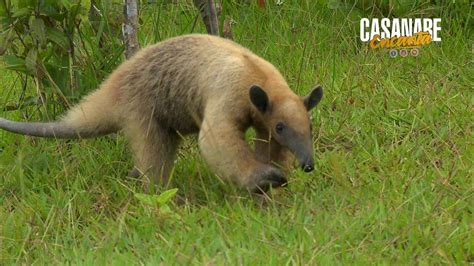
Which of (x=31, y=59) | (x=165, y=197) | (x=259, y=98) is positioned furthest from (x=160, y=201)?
(x=31, y=59)

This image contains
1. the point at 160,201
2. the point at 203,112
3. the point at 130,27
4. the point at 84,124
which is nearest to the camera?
A: the point at 160,201

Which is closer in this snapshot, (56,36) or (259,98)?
(259,98)

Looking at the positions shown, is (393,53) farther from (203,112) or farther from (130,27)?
(203,112)

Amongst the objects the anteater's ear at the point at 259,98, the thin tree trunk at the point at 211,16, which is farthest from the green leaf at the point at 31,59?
the anteater's ear at the point at 259,98

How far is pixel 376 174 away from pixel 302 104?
2.01 feet

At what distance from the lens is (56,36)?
6.04m

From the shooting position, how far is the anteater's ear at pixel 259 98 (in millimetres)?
5020

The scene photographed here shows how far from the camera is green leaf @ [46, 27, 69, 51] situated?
6016mm

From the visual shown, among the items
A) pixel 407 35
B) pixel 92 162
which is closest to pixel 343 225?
pixel 92 162

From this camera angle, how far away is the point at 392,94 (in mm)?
6570

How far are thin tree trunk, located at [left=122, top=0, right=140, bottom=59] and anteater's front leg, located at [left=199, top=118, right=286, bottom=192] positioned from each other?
129cm

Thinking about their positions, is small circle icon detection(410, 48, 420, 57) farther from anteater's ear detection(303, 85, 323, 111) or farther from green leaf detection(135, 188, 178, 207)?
green leaf detection(135, 188, 178, 207)

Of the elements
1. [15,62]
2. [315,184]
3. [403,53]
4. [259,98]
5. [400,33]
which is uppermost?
[15,62]

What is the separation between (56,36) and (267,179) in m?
1.83
